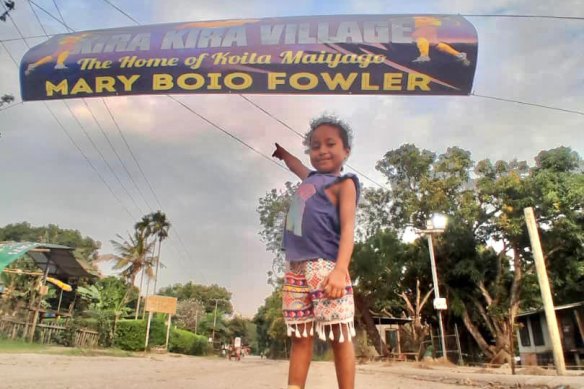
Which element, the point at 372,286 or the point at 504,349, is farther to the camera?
the point at 372,286

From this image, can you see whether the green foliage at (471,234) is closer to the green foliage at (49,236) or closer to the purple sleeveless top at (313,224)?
the purple sleeveless top at (313,224)

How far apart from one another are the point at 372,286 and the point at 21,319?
16.5 meters

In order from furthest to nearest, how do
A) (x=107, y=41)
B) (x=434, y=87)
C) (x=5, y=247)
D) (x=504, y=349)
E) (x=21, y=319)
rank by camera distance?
(x=504, y=349) < (x=21, y=319) < (x=5, y=247) < (x=107, y=41) < (x=434, y=87)

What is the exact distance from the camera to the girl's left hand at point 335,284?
1935 millimetres

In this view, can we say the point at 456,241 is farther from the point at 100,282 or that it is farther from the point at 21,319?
the point at 100,282

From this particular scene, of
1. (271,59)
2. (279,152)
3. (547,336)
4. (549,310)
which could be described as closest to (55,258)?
(549,310)

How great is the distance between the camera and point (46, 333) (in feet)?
56.4

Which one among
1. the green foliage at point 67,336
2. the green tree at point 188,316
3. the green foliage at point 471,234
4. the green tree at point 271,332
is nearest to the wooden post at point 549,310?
the green foliage at point 471,234

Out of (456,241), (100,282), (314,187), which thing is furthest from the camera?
(100,282)

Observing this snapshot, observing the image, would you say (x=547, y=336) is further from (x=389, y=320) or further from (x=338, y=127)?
(x=338, y=127)

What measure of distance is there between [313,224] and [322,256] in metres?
0.17

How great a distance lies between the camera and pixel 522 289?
63.1 ft

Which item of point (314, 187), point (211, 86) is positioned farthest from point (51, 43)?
point (314, 187)

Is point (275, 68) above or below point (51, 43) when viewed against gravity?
below
